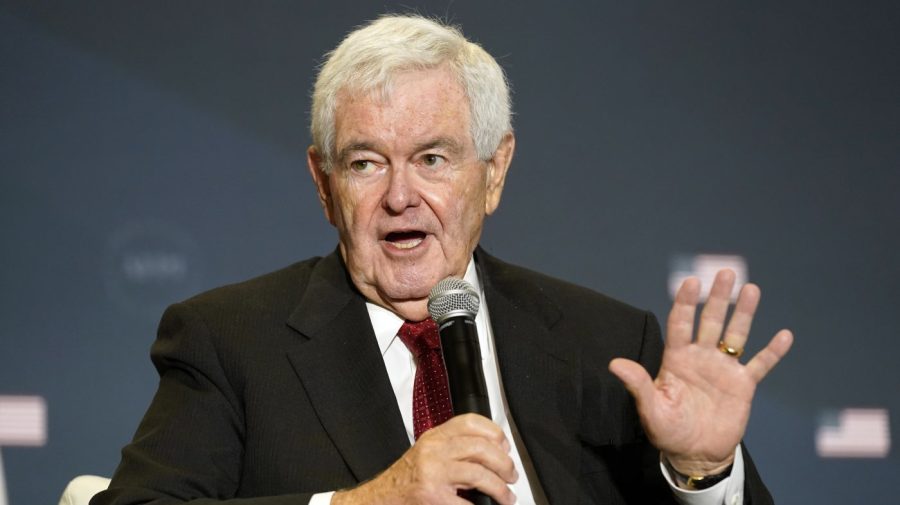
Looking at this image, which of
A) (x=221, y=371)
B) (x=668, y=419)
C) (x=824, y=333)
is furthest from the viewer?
(x=824, y=333)

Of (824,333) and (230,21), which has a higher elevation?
(230,21)

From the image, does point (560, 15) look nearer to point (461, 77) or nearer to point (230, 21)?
point (230, 21)

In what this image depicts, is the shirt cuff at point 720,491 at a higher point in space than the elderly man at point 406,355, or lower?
lower

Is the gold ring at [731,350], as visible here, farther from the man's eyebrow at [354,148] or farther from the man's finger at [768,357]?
the man's eyebrow at [354,148]

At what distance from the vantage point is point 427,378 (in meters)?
2.14

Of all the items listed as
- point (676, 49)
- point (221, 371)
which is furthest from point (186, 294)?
point (676, 49)

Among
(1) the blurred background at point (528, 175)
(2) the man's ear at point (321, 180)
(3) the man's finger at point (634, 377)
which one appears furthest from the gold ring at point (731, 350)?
(1) the blurred background at point (528, 175)

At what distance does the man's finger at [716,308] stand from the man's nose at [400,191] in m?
0.60

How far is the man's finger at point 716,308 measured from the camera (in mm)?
1789

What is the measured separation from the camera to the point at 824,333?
10.9ft

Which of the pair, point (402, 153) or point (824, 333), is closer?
point (402, 153)

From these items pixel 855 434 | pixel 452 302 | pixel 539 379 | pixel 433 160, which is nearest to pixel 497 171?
pixel 433 160

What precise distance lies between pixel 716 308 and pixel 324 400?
73cm

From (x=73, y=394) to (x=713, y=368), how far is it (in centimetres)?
196
